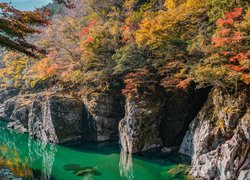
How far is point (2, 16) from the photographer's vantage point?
10.1 metres

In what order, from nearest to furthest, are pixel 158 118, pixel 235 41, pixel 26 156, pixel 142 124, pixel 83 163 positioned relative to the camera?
1. pixel 235 41
2. pixel 83 163
3. pixel 142 124
4. pixel 158 118
5. pixel 26 156

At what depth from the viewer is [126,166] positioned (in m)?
17.7

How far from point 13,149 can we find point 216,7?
20010 mm

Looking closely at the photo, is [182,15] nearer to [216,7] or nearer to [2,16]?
[216,7]

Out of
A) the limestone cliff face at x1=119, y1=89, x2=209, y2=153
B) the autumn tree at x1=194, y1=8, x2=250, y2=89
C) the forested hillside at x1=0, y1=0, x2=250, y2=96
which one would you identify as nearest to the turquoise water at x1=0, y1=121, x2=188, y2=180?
the limestone cliff face at x1=119, y1=89, x2=209, y2=153

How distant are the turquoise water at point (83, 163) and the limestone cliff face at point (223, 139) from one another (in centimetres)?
170

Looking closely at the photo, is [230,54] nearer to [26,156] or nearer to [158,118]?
[158,118]

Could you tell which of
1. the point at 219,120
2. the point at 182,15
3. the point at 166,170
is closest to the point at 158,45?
the point at 182,15

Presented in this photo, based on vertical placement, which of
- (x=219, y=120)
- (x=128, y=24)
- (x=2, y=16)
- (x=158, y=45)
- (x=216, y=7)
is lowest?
(x=219, y=120)

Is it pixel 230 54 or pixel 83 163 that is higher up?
pixel 230 54

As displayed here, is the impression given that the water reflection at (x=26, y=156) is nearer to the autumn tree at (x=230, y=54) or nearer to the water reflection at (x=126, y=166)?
the water reflection at (x=126, y=166)

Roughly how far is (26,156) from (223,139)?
49.7 ft

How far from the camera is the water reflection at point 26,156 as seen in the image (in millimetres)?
17188

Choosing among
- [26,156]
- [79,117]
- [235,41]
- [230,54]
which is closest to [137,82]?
[79,117]
